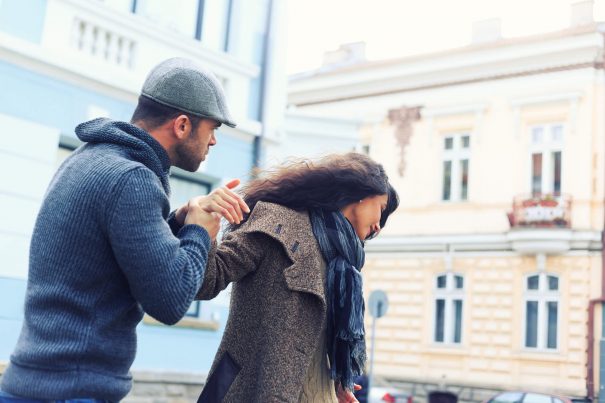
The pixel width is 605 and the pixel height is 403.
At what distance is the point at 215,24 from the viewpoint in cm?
1111

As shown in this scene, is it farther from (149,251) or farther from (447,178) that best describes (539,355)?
(149,251)

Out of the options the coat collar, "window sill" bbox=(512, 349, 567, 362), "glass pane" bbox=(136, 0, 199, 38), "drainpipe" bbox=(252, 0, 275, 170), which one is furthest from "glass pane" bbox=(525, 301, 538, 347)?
the coat collar

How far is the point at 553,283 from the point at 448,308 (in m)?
2.91

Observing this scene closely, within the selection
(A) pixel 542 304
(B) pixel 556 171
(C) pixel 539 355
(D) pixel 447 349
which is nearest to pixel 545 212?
(B) pixel 556 171

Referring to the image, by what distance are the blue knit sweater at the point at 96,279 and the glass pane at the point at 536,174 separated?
23.1 meters

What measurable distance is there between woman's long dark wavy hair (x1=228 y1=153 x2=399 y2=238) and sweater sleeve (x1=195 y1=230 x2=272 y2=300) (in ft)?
0.62

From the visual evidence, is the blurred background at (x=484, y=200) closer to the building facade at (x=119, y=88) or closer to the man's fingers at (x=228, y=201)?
the building facade at (x=119, y=88)

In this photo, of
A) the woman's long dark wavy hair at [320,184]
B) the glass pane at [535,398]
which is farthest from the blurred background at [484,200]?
the woman's long dark wavy hair at [320,184]

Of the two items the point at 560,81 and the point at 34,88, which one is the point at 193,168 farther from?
the point at 560,81

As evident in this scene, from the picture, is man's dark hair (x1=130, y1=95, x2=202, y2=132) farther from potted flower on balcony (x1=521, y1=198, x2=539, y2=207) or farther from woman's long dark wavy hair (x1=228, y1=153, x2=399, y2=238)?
potted flower on balcony (x1=521, y1=198, x2=539, y2=207)

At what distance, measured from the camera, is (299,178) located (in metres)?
3.20

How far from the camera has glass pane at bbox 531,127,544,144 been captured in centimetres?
2456

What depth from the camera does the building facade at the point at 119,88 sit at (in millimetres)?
8703

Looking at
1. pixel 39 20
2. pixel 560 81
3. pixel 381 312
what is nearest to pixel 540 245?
pixel 560 81
